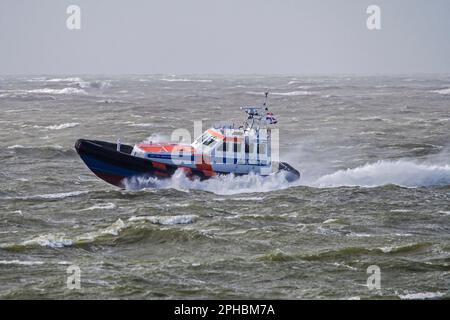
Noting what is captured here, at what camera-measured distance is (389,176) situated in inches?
1245

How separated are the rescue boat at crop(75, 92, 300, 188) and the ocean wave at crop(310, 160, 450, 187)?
3.52 metres

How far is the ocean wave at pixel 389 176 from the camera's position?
30.8 m

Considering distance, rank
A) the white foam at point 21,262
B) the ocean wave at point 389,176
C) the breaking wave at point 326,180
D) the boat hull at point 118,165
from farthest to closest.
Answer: the ocean wave at point 389,176
the breaking wave at point 326,180
the boat hull at point 118,165
the white foam at point 21,262

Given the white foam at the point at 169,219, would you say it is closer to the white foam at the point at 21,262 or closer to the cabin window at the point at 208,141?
the cabin window at the point at 208,141

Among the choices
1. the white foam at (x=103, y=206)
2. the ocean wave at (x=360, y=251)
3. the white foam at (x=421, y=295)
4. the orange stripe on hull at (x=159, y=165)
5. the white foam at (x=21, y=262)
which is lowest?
the white foam at (x=421, y=295)

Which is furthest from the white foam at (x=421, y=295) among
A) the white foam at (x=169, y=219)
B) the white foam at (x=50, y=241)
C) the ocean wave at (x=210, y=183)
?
the ocean wave at (x=210, y=183)

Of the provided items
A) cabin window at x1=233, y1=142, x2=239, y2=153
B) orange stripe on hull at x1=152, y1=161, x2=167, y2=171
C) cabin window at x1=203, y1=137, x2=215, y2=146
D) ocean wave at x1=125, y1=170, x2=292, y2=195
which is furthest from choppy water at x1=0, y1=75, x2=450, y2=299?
cabin window at x1=203, y1=137, x2=215, y2=146

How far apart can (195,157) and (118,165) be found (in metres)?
2.80

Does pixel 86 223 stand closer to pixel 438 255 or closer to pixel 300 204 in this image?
pixel 300 204

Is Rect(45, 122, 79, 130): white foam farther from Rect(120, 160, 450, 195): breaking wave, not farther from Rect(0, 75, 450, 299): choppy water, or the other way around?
Rect(120, 160, 450, 195): breaking wave

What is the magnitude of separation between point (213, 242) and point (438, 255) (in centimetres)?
609

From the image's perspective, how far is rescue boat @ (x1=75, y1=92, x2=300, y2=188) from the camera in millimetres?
27422

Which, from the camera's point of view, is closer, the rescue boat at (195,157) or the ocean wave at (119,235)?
the ocean wave at (119,235)

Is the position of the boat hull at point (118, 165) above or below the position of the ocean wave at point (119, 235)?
above
